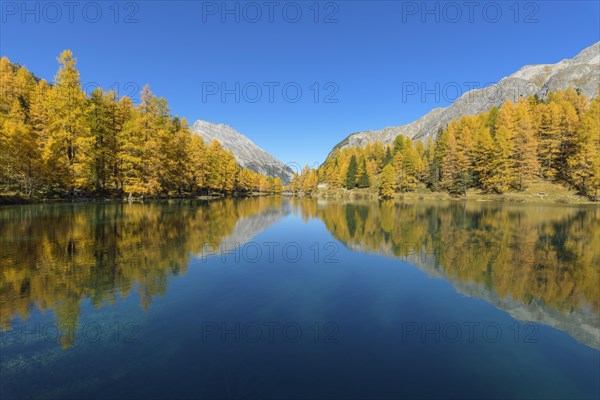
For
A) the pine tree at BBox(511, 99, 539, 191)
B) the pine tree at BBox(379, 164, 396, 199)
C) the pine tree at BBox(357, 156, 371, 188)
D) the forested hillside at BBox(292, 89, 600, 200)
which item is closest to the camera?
the forested hillside at BBox(292, 89, 600, 200)

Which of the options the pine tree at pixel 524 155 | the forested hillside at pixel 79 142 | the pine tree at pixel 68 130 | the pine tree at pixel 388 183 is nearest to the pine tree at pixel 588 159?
the pine tree at pixel 524 155

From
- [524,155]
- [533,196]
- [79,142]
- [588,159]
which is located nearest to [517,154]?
[524,155]

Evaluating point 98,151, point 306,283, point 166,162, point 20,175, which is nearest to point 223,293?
point 306,283

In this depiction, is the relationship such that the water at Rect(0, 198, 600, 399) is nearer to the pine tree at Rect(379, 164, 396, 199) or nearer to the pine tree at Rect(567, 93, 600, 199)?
the pine tree at Rect(567, 93, 600, 199)

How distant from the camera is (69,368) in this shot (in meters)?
5.93

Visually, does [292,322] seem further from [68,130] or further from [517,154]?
[517,154]

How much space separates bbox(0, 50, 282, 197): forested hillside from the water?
2612 centimetres

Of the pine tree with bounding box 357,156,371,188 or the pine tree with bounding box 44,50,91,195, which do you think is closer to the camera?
the pine tree with bounding box 44,50,91,195

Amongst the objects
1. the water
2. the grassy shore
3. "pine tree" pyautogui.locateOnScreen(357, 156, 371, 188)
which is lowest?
the water

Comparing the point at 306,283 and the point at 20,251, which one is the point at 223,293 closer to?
the point at 306,283

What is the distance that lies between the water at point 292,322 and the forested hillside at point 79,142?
26117mm

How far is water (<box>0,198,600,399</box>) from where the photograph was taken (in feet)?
18.8

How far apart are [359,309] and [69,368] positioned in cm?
733

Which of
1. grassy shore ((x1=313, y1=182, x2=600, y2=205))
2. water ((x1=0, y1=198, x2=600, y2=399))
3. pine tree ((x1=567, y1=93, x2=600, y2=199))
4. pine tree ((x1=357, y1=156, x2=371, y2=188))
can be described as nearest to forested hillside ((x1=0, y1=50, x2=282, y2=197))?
water ((x1=0, y1=198, x2=600, y2=399))
